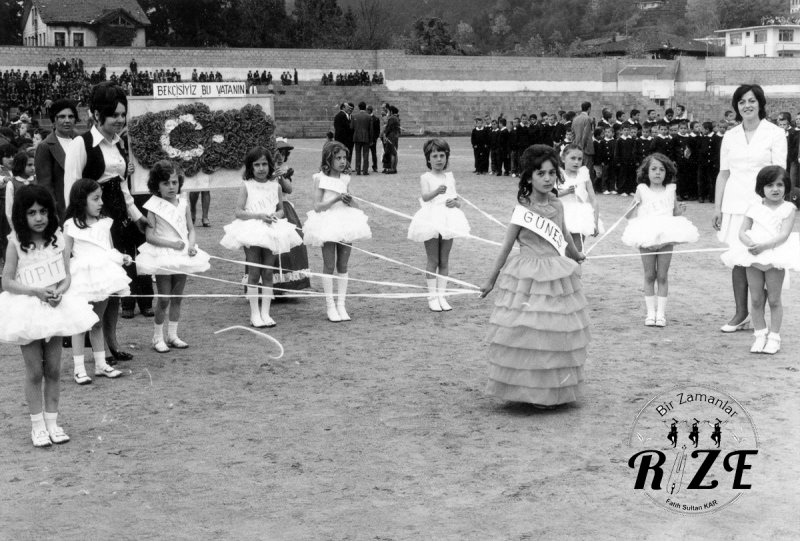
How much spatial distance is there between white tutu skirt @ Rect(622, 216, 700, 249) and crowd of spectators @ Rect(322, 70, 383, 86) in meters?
48.9

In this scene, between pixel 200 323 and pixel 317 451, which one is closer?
pixel 317 451

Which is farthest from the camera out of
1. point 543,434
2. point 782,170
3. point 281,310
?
point 281,310

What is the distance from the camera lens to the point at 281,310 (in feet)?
33.7

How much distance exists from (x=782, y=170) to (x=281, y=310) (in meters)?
4.99

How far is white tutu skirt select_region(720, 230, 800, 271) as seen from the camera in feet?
25.5

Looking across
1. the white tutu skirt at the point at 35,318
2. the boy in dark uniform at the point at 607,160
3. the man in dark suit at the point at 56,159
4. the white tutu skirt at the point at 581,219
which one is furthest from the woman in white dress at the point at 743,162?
the boy in dark uniform at the point at 607,160

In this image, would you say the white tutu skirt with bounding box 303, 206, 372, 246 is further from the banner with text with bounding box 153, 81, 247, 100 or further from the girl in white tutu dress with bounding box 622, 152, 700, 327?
the girl in white tutu dress with bounding box 622, 152, 700, 327

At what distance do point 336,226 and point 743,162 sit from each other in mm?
3683

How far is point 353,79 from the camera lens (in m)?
58.1

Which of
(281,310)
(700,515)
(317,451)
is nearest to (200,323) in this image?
(281,310)

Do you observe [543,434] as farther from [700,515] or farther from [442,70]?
[442,70]

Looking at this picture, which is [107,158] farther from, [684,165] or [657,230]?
[684,165]

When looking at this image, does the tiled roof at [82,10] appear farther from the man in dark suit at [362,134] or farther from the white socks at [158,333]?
the white socks at [158,333]

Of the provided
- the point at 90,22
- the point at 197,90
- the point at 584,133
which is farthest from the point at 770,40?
the point at 197,90
